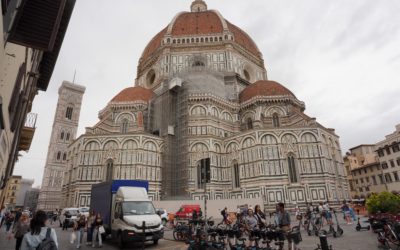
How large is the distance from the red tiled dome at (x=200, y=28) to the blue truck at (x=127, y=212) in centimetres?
3362

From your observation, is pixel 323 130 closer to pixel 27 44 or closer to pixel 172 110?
pixel 172 110

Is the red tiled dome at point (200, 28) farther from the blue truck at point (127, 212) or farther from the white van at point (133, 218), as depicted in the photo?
the white van at point (133, 218)

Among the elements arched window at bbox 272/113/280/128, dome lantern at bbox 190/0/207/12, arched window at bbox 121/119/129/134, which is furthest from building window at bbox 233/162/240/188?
dome lantern at bbox 190/0/207/12

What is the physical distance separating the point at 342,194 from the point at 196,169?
17.1 m

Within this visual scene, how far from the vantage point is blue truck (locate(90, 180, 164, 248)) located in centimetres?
953

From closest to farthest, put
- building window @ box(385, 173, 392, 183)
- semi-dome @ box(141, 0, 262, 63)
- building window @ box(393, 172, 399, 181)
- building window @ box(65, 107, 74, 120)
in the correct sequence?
building window @ box(393, 172, 399, 181)
building window @ box(385, 173, 392, 183)
semi-dome @ box(141, 0, 262, 63)
building window @ box(65, 107, 74, 120)

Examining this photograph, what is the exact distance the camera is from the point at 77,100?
56750 millimetres

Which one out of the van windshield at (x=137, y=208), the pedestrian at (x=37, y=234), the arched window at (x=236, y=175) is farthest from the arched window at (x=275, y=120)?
the pedestrian at (x=37, y=234)

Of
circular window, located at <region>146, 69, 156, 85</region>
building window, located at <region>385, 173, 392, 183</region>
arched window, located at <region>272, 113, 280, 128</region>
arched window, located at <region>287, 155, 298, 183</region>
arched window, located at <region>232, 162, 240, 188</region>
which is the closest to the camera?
arched window, located at <region>287, 155, 298, 183</region>

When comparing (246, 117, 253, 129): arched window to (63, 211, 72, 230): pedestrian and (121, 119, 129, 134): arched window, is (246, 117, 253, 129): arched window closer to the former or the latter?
(121, 119, 129, 134): arched window

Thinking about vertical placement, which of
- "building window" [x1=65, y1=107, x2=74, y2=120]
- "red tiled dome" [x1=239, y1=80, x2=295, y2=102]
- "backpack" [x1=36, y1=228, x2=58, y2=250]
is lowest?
"backpack" [x1=36, y1=228, x2=58, y2=250]

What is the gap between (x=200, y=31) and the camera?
4181 centimetres

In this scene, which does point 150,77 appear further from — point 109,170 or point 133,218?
point 133,218

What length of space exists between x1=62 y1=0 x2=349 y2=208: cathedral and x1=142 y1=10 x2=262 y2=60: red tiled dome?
6561 mm
